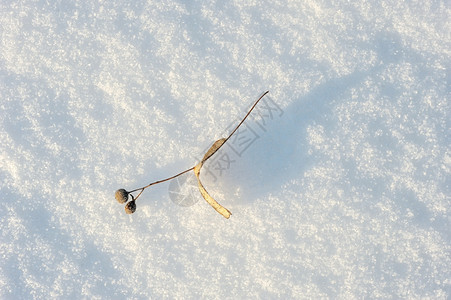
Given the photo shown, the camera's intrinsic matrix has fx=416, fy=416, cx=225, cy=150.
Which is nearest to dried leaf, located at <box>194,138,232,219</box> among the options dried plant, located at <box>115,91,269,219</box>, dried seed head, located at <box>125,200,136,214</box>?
dried plant, located at <box>115,91,269,219</box>

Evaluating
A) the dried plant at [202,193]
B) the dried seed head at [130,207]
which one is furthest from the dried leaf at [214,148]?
the dried seed head at [130,207]

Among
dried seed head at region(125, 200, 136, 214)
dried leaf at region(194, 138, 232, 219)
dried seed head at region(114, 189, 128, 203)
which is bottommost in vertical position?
dried seed head at region(125, 200, 136, 214)

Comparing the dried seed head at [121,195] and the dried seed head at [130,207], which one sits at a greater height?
the dried seed head at [121,195]

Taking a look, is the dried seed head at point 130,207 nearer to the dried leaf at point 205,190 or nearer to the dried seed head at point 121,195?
the dried seed head at point 121,195

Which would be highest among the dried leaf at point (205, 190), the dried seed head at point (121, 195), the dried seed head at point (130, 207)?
the dried leaf at point (205, 190)

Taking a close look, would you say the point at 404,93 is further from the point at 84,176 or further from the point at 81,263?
the point at 81,263

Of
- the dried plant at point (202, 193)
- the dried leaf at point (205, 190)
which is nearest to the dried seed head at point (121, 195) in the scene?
the dried plant at point (202, 193)

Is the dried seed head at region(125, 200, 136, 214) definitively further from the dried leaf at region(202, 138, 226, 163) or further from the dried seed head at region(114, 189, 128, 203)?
the dried leaf at region(202, 138, 226, 163)
